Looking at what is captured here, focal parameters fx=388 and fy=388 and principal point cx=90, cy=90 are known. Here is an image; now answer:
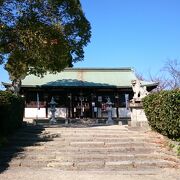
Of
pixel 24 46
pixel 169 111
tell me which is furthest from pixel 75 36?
pixel 169 111

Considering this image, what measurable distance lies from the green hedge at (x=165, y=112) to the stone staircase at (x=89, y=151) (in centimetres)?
54

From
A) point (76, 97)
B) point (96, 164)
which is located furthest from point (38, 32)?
point (76, 97)

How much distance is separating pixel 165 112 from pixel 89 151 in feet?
10.2

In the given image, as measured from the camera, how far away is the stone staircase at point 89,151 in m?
11.8

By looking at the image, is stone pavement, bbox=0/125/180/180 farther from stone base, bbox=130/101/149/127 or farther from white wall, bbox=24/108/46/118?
white wall, bbox=24/108/46/118

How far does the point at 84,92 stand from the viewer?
32469 mm

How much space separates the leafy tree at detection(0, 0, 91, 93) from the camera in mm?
18422

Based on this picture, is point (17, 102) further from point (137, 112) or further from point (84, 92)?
point (84, 92)

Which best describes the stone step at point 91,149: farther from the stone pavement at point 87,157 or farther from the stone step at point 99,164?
the stone step at point 99,164

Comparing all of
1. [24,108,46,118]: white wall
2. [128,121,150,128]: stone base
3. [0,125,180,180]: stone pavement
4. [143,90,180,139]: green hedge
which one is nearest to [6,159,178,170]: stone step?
[0,125,180,180]: stone pavement

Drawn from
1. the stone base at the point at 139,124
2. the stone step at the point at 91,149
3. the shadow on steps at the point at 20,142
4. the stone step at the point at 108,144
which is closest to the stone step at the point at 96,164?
the shadow on steps at the point at 20,142

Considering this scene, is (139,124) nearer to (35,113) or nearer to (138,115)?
(138,115)

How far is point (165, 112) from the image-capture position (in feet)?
45.9

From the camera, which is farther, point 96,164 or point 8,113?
point 8,113
